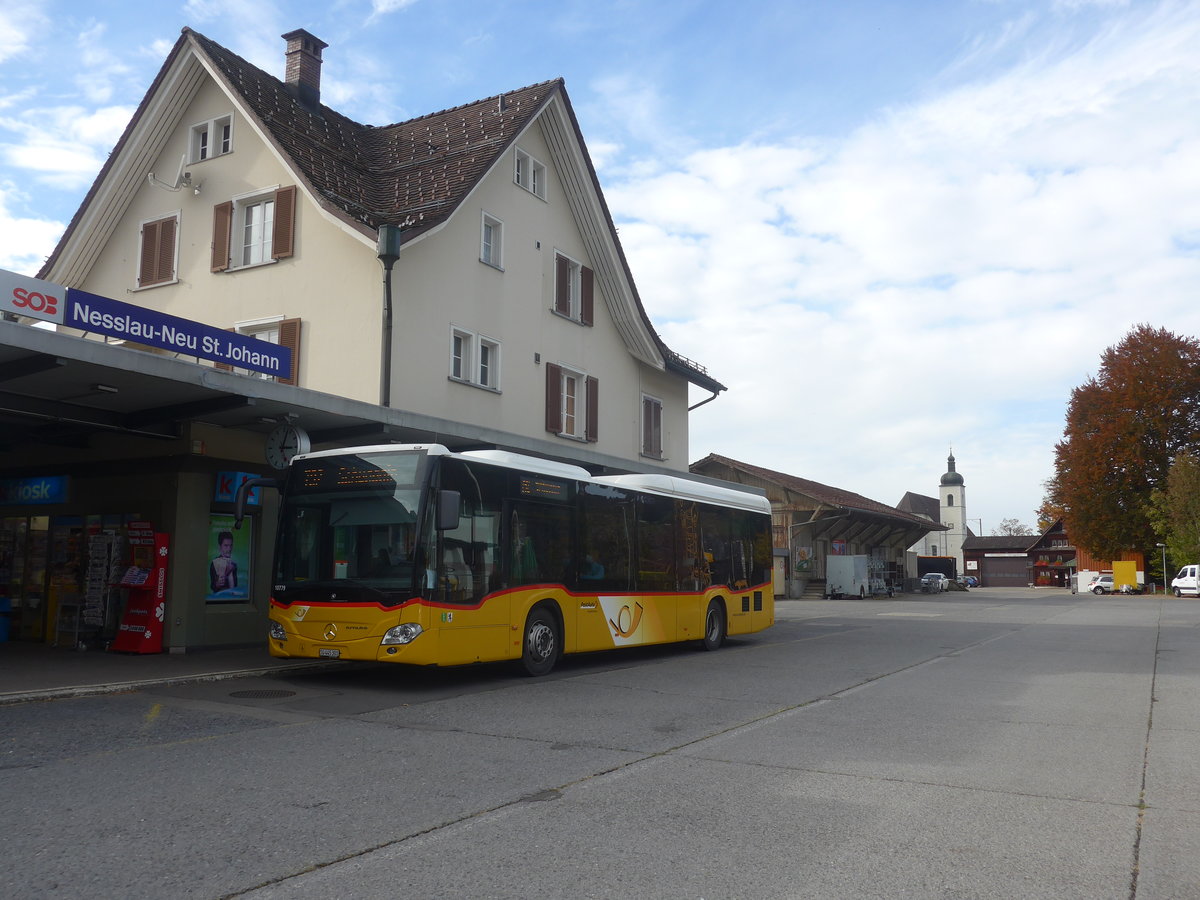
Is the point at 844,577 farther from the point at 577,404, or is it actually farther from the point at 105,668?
the point at 105,668

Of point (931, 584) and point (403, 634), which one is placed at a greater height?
point (403, 634)

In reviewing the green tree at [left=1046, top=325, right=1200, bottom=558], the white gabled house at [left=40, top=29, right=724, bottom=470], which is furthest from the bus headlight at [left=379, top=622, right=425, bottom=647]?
the green tree at [left=1046, top=325, right=1200, bottom=558]

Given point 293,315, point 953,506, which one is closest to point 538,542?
point 293,315

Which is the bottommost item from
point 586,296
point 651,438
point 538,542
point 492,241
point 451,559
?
point 451,559

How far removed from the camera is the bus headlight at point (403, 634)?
37.3 feet

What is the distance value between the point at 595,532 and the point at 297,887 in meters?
10.3

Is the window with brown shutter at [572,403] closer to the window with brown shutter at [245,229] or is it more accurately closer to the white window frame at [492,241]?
the white window frame at [492,241]

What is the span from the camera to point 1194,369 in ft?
199

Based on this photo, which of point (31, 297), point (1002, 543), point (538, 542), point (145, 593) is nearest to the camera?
point (31, 297)

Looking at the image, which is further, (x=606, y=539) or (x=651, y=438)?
(x=651, y=438)

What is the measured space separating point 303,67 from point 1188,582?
51472 millimetres

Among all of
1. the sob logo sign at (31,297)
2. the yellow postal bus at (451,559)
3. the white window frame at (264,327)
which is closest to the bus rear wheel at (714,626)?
the yellow postal bus at (451,559)

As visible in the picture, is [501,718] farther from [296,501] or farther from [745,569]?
[745,569]

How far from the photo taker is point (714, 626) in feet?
60.7
